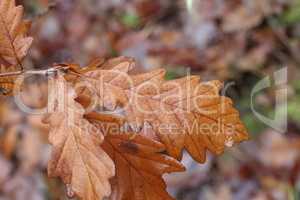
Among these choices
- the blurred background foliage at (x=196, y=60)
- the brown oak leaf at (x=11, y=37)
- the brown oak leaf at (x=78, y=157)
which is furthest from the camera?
the blurred background foliage at (x=196, y=60)

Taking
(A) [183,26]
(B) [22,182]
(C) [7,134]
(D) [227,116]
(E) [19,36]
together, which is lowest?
(B) [22,182]

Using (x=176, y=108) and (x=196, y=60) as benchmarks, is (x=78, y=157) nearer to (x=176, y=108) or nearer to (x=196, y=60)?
(x=176, y=108)

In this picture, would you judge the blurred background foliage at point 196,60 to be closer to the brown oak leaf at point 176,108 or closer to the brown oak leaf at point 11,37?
the brown oak leaf at point 11,37

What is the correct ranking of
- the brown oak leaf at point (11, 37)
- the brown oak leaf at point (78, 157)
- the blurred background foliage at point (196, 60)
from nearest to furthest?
the brown oak leaf at point (78, 157), the brown oak leaf at point (11, 37), the blurred background foliage at point (196, 60)

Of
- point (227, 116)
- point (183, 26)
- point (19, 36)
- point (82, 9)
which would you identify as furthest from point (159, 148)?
point (82, 9)

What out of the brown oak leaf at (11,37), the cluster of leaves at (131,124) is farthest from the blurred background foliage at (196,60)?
the cluster of leaves at (131,124)

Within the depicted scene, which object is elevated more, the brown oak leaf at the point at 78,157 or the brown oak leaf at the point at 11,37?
the brown oak leaf at the point at 11,37

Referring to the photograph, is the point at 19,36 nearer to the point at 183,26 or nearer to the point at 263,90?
the point at 263,90

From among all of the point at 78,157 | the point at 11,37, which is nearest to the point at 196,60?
the point at 11,37

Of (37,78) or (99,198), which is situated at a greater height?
(37,78)
